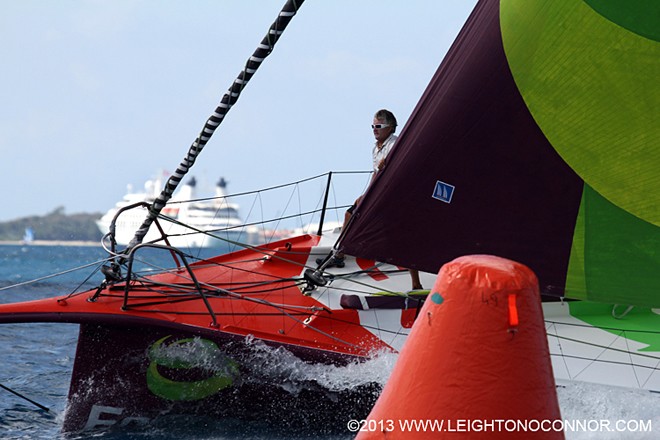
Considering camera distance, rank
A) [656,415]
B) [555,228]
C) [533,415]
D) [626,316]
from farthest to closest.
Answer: [626,316] → [555,228] → [656,415] → [533,415]

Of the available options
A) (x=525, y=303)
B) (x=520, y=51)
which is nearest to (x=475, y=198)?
(x=520, y=51)

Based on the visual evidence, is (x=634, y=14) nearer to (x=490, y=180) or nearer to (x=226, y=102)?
(x=490, y=180)

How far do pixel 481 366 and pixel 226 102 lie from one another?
415 centimetres

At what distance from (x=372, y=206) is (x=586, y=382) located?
6.23 ft

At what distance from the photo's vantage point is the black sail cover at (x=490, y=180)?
6.31 meters

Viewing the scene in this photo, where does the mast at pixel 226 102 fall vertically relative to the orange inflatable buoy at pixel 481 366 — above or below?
above

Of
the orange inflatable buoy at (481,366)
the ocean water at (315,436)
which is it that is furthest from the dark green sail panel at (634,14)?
the orange inflatable buoy at (481,366)

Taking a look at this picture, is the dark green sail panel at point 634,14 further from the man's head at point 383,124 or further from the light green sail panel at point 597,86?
the man's head at point 383,124

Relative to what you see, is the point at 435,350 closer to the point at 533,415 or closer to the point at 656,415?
the point at 533,415

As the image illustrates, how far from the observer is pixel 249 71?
6.77 m

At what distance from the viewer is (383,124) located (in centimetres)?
774

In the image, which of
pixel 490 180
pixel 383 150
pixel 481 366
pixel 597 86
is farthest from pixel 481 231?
pixel 481 366

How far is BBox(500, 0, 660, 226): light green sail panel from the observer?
6105mm

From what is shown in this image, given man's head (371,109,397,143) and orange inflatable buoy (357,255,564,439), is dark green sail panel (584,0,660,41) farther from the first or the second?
orange inflatable buoy (357,255,564,439)
